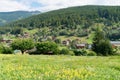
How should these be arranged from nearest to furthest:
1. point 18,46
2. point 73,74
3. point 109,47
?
point 73,74
point 109,47
point 18,46

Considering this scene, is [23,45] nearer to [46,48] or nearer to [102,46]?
[46,48]

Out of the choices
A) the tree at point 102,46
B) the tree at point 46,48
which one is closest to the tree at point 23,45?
the tree at point 46,48

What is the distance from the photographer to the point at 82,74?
52.3 ft

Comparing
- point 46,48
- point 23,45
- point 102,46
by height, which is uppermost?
point 102,46

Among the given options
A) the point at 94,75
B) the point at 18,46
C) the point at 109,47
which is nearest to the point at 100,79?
the point at 94,75

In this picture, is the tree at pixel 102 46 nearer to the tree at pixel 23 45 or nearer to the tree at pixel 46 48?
the tree at pixel 46 48

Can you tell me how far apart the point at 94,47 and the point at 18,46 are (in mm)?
32755

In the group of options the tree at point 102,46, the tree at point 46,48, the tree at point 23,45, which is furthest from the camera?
the tree at point 23,45

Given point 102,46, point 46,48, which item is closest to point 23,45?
point 46,48

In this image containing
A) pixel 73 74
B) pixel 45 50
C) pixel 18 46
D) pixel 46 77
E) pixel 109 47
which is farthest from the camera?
pixel 18 46

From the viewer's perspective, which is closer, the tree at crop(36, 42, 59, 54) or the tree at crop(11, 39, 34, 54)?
the tree at crop(36, 42, 59, 54)

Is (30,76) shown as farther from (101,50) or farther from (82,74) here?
(101,50)

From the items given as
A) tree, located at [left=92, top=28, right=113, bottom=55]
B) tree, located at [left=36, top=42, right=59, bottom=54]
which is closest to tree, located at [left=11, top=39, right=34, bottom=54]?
tree, located at [left=36, top=42, right=59, bottom=54]

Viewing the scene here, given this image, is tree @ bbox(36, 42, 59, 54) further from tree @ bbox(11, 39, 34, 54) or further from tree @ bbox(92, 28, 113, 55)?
tree @ bbox(92, 28, 113, 55)
